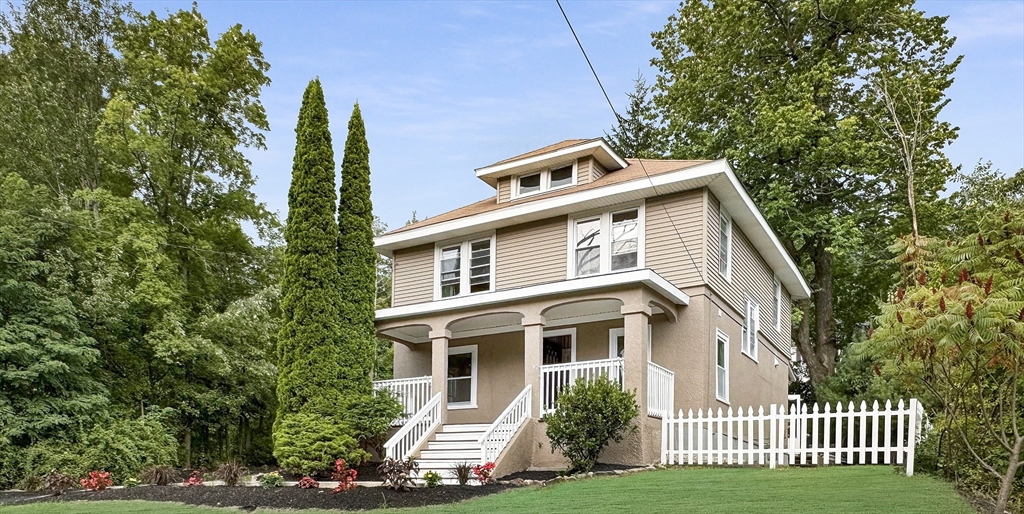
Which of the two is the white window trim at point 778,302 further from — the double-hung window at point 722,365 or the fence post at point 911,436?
the fence post at point 911,436

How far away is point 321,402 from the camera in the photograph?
14.5 metres

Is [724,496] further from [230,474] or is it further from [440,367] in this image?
[230,474]

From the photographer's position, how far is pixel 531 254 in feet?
56.7

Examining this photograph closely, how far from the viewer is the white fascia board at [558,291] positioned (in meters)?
13.7

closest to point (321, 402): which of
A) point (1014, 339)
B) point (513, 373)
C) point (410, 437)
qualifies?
point (410, 437)

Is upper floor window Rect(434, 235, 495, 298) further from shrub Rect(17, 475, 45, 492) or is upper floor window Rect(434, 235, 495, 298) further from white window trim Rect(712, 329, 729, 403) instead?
shrub Rect(17, 475, 45, 492)

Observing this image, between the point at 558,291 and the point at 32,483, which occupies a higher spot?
the point at 558,291

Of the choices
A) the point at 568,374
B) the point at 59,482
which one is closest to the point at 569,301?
the point at 568,374

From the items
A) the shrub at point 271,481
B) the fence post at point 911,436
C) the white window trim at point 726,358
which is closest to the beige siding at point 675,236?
the white window trim at point 726,358

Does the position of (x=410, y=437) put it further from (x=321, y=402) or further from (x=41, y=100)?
(x=41, y=100)

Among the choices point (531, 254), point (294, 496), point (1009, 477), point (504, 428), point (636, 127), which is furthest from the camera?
point (636, 127)

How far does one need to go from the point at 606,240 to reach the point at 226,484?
8.41 meters

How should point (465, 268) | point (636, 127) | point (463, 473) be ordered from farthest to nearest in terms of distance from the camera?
point (636, 127) → point (465, 268) → point (463, 473)

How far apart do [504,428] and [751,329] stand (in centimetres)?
803
